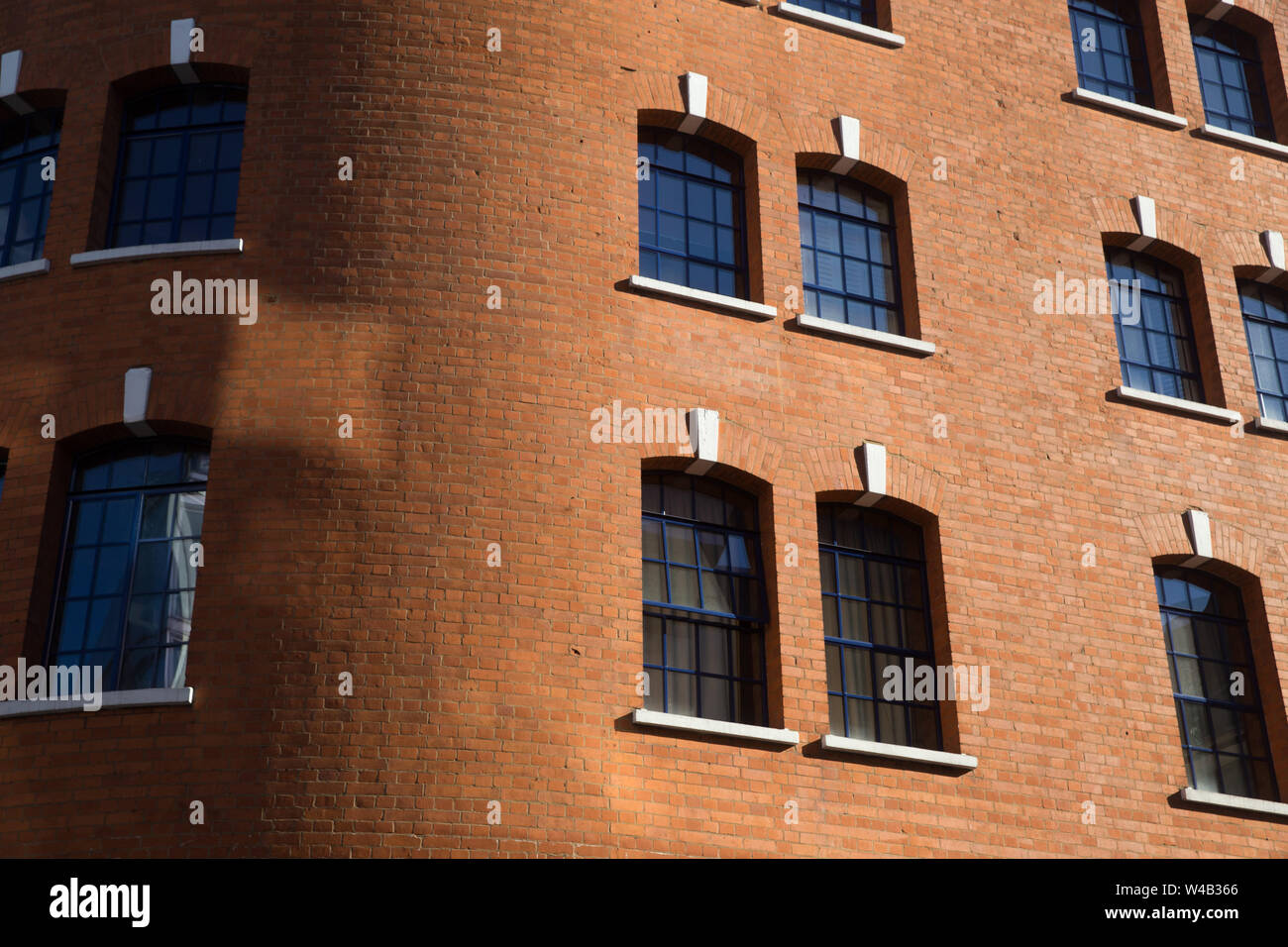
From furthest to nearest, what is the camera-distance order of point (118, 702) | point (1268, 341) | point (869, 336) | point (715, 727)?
1. point (1268, 341)
2. point (869, 336)
3. point (715, 727)
4. point (118, 702)

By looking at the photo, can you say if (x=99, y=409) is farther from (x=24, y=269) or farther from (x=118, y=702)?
(x=118, y=702)

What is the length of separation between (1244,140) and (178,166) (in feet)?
42.5

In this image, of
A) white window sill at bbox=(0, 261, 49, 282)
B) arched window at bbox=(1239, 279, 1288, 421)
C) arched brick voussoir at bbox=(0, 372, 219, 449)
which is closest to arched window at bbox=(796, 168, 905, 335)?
arched window at bbox=(1239, 279, 1288, 421)

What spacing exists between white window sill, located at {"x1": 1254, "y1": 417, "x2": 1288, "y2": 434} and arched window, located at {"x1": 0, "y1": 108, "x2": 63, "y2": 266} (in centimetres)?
1341

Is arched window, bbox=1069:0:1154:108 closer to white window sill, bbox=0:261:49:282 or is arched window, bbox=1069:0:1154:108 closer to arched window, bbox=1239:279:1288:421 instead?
arched window, bbox=1239:279:1288:421

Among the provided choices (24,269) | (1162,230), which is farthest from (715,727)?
(1162,230)

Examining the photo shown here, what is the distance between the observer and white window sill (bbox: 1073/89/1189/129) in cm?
1817

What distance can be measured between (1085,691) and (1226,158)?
7.85m

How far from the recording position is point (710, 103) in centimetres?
1580

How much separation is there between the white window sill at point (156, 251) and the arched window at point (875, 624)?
6297mm

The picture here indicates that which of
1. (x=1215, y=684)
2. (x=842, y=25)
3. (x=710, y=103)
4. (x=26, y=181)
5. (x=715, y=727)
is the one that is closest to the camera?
(x=715, y=727)

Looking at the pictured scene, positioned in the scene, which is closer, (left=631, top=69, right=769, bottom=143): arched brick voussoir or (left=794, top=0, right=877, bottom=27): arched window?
(left=631, top=69, right=769, bottom=143): arched brick voussoir
